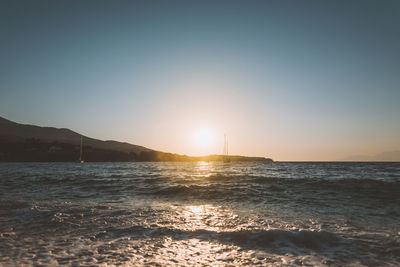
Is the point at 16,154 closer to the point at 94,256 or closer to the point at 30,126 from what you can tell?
the point at 94,256

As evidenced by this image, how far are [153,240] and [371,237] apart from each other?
5398mm

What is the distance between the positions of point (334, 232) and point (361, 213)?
382 centimetres

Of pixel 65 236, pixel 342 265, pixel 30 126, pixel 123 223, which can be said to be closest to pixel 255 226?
pixel 342 265

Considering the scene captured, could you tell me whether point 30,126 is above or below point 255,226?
above

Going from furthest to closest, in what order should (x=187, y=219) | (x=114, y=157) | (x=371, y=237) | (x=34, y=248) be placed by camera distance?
(x=114, y=157) < (x=187, y=219) < (x=371, y=237) < (x=34, y=248)

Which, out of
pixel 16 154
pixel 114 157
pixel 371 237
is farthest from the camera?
pixel 114 157

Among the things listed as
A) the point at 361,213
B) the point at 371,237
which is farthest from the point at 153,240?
the point at 361,213

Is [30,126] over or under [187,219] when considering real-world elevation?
over

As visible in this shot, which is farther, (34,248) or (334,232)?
(334,232)

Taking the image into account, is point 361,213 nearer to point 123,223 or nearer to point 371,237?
point 371,237

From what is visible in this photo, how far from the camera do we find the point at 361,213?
28.8 feet

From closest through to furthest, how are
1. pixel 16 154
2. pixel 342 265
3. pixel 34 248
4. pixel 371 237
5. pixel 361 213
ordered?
pixel 342 265
pixel 34 248
pixel 371 237
pixel 361 213
pixel 16 154

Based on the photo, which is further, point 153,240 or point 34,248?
point 153,240

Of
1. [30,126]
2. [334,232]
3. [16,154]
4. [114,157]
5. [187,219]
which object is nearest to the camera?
[334,232]
